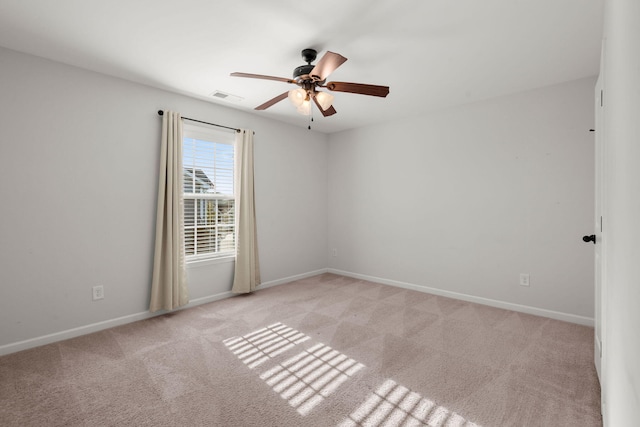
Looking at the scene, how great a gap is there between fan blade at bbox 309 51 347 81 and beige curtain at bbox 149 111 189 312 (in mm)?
1838

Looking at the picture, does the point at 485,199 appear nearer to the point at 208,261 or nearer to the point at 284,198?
the point at 284,198

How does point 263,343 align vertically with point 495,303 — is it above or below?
below

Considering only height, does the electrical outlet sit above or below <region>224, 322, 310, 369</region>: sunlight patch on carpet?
above

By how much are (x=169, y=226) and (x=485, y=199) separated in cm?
359

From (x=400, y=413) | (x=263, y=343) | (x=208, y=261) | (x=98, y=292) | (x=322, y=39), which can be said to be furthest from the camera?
(x=208, y=261)

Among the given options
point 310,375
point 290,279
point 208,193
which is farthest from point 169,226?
point 310,375

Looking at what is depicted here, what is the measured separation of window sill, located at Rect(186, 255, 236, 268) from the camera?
3.55 meters

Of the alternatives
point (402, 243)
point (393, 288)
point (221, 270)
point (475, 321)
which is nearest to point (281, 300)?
point (221, 270)

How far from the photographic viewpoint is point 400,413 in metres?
1.75

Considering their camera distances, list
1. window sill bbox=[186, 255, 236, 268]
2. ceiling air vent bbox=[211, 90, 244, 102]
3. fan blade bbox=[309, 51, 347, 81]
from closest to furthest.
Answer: fan blade bbox=[309, 51, 347, 81] < ceiling air vent bbox=[211, 90, 244, 102] < window sill bbox=[186, 255, 236, 268]

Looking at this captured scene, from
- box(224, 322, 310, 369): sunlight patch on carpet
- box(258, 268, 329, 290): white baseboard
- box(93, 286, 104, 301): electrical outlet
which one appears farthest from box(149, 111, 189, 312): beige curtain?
box(258, 268, 329, 290): white baseboard

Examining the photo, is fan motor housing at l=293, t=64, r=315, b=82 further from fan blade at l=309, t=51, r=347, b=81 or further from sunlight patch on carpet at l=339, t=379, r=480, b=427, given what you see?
sunlight patch on carpet at l=339, t=379, r=480, b=427

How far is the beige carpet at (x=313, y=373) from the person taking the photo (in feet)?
5.69

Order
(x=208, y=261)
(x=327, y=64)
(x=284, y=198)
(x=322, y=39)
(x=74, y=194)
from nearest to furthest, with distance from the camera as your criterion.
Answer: (x=327, y=64) → (x=322, y=39) → (x=74, y=194) → (x=208, y=261) → (x=284, y=198)
